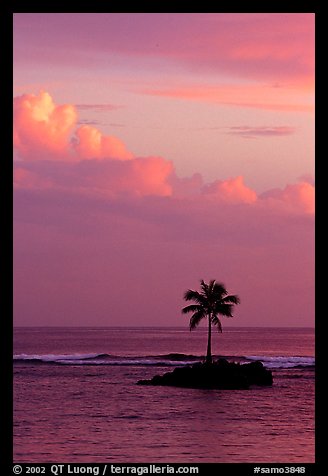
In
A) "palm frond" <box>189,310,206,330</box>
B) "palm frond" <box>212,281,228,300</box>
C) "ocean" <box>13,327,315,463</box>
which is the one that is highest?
"palm frond" <box>212,281,228,300</box>

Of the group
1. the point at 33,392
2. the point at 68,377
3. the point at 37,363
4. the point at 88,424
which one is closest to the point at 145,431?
the point at 88,424

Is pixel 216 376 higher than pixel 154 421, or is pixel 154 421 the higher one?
pixel 216 376

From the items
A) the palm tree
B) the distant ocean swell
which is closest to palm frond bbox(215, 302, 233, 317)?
the palm tree

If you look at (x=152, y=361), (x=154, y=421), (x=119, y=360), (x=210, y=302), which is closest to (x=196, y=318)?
(x=210, y=302)

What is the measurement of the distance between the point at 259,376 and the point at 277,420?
1196 centimetres

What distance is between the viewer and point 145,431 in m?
32.4

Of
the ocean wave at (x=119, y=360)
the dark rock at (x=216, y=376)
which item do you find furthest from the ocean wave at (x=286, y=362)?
the dark rock at (x=216, y=376)

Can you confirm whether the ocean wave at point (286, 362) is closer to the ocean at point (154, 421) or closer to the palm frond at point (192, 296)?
the ocean at point (154, 421)

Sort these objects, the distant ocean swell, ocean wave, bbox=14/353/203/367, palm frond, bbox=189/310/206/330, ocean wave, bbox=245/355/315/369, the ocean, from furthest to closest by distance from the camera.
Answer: ocean wave, bbox=14/353/203/367
the distant ocean swell
ocean wave, bbox=245/355/315/369
palm frond, bbox=189/310/206/330
the ocean

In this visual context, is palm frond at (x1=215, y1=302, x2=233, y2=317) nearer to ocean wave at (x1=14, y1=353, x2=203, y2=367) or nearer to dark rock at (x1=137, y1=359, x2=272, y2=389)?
dark rock at (x1=137, y1=359, x2=272, y2=389)

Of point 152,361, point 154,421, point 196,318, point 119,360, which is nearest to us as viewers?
point 154,421

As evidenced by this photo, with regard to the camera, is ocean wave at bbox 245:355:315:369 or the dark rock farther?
ocean wave at bbox 245:355:315:369

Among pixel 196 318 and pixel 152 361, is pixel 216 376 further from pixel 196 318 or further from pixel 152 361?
pixel 152 361
